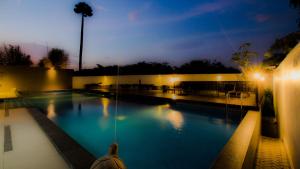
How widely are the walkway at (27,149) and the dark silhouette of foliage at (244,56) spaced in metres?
8.63

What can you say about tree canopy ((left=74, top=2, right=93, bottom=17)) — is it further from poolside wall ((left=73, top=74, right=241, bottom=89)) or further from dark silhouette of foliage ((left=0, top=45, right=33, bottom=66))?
poolside wall ((left=73, top=74, right=241, bottom=89))

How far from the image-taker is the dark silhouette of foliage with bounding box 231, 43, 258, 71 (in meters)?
8.44

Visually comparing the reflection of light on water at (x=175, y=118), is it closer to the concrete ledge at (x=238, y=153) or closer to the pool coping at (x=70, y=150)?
the concrete ledge at (x=238, y=153)

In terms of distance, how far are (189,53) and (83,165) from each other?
30.6 metres

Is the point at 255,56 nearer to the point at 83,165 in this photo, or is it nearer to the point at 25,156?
the point at 83,165

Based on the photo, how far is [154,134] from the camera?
5219 mm

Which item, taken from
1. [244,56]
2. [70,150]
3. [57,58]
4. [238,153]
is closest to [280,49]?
[244,56]

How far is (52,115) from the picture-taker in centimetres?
733

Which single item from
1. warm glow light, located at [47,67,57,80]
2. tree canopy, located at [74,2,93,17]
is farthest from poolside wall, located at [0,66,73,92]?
tree canopy, located at [74,2,93,17]

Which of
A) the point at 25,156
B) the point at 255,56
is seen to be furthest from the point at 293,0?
the point at 25,156

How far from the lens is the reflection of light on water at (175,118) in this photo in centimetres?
606

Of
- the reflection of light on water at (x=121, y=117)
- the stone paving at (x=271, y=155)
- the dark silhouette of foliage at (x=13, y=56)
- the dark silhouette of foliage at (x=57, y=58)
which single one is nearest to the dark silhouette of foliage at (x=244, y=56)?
the stone paving at (x=271, y=155)

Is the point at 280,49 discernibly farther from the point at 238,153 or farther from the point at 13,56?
the point at 13,56

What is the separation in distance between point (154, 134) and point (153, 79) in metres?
11.0
